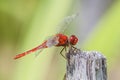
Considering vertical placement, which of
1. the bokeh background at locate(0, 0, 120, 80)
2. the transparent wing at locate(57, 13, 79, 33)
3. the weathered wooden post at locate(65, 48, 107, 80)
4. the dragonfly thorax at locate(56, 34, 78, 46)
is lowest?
the weathered wooden post at locate(65, 48, 107, 80)

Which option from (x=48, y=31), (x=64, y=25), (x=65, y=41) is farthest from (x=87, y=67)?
(x=48, y=31)

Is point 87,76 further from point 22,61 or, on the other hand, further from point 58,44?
point 22,61

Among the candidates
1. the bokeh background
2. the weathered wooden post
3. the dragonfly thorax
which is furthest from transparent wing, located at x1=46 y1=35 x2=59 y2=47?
the weathered wooden post

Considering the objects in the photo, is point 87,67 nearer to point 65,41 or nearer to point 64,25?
point 65,41

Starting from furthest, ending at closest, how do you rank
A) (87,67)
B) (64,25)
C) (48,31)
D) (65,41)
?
(48,31)
(64,25)
(65,41)
(87,67)

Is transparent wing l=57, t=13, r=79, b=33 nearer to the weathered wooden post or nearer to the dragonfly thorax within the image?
the dragonfly thorax

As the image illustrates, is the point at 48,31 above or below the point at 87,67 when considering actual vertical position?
above

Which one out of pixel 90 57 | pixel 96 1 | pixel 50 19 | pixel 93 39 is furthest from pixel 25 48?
pixel 90 57
